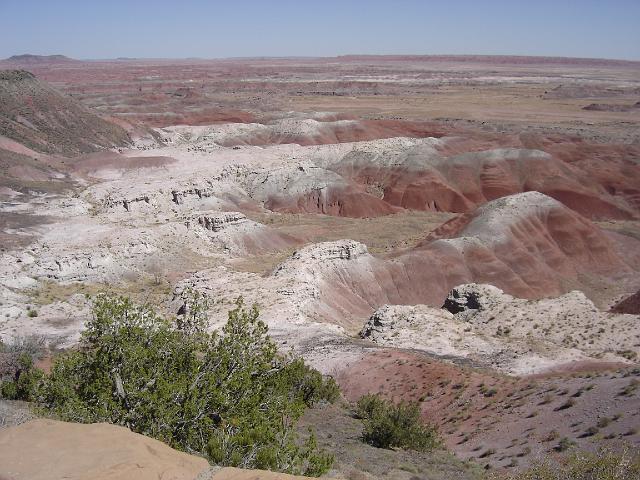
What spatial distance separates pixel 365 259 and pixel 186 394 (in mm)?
26970

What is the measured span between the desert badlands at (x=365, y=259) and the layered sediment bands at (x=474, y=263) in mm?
165

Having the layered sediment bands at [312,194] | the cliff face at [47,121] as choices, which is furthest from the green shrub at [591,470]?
the cliff face at [47,121]

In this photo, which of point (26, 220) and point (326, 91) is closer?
point (26, 220)

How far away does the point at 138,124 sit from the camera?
88.8 meters

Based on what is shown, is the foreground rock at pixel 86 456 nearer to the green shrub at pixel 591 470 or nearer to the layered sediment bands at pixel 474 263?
the green shrub at pixel 591 470

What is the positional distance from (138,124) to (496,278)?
2626 inches

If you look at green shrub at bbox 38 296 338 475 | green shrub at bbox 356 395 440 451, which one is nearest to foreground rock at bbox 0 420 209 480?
green shrub at bbox 38 296 338 475

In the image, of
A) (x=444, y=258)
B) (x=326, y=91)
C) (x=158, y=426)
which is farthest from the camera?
(x=326, y=91)

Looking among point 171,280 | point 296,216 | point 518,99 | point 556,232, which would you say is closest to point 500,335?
point 171,280

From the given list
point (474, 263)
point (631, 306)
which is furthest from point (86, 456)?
point (474, 263)

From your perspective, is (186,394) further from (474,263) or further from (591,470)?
(474,263)

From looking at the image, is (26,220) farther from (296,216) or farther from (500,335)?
(500,335)

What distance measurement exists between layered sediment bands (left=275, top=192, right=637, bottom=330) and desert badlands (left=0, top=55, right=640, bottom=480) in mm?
165

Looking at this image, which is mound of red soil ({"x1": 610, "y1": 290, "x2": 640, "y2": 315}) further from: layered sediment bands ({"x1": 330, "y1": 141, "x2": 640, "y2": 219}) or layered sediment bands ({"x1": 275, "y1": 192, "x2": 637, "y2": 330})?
layered sediment bands ({"x1": 330, "y1": 141, "x2": 640, "y2": 219})
